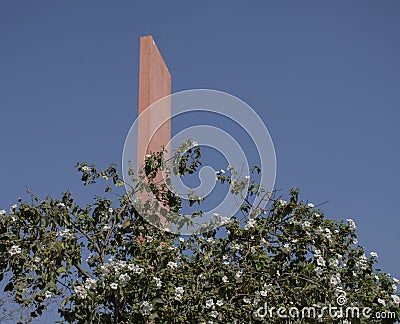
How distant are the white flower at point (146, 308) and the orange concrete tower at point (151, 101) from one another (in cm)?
92

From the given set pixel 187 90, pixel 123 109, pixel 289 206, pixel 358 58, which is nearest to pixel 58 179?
pixel 123 109

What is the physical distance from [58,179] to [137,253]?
114 cm

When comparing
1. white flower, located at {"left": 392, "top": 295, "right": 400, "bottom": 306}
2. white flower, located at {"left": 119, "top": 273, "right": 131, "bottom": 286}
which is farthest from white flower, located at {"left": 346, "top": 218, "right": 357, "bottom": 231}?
white flower, located at {"left": 119, "top": 273, "right": 131, "bottom": 286}

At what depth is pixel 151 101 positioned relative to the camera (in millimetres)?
4074

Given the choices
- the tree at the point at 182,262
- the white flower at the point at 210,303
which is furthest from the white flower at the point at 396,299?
the white flower at the point at 210,303

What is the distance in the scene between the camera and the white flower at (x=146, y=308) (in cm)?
332

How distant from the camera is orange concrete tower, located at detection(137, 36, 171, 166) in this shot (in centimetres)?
400

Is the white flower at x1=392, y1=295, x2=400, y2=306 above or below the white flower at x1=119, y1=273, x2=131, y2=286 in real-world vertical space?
above

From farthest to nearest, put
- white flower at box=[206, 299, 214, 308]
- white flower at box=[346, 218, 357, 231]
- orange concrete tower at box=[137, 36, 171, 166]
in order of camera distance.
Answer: orange concrete tower at box=[137, 36, 171, 166], white flower at box=[346, 218, 357, 231], white flower at box=[206, 299, 214, 308]

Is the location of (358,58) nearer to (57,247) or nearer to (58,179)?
(58,179)

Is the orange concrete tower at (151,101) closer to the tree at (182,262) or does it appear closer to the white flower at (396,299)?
the tree at (182,262)

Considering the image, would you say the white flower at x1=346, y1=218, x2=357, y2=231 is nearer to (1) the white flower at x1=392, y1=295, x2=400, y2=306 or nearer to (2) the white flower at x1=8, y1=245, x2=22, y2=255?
(1) the white flower at x1=392, y1=295, x2=400, y2=306

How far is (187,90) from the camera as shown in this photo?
434cm

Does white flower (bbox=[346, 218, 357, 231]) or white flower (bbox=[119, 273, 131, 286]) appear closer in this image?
white flower (bbox=[119, 273, 131, 286])
